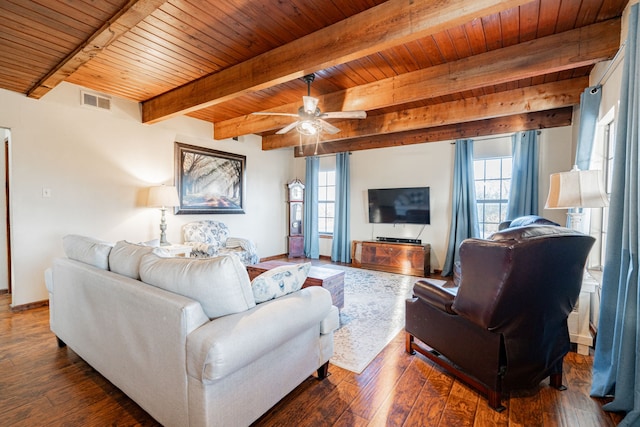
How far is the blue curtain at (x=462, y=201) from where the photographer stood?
16.0ft

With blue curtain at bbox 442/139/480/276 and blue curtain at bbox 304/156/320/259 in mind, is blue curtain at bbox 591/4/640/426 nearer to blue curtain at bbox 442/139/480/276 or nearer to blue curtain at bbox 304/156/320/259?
blue curtain at bbox 442/139/480/276

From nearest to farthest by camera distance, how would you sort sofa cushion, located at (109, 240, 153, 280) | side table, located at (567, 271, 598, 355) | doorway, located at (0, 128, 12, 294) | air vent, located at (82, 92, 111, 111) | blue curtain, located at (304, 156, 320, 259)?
sofa cushion, located at (109, 240, 153, 280), side table, located at (567, 271, 598, 355), air vent, located at (82, 92, 111, 111), doorway, located at (0, 128, 12, 294), blue curtain, located at (304, 156, 320, 259)

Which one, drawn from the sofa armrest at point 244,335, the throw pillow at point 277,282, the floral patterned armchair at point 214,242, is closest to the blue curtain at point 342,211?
the floral patterned armchair at point 214,242

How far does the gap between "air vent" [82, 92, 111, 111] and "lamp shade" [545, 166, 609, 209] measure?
201 inches

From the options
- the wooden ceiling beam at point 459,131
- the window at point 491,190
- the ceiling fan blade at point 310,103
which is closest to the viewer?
the ceiling fan blade at point 310,103

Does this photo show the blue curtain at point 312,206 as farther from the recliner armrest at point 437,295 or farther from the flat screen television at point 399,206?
the recliner armrest at point 437,295

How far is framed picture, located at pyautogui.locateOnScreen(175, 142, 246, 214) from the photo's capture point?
15.5 feet

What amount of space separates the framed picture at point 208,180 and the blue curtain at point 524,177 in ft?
15.5

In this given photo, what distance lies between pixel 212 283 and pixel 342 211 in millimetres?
4996

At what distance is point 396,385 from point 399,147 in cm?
460

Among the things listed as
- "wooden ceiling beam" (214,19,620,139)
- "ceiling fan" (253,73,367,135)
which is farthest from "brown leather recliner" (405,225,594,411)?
"ceiling fan" (253,73,367,135)

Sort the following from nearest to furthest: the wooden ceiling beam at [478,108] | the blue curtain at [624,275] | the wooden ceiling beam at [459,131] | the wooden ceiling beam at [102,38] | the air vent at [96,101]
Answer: the blue curtain at [624,275], the wooden ceiling beam at [102,38], the wooden ceiling beam at [478,108], the air vent at [96,101], the wooden ceiling beam at [459,131]

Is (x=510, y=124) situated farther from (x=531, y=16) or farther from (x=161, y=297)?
(x=161, y=297)

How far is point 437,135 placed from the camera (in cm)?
525
